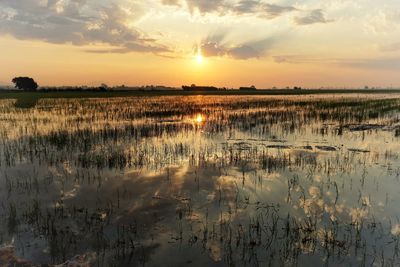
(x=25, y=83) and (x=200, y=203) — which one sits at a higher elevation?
(x=25, y=83)

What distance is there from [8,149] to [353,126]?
59.1ft

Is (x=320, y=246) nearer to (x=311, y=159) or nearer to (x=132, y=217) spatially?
(x=132, y=217)

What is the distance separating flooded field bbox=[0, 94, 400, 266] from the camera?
221 inches

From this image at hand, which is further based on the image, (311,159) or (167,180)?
(311,159)

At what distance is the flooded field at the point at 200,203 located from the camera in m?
5.60

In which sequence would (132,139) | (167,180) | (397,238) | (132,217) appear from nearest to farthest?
(397,238) < (132,217) < (167,180) < (132,139)

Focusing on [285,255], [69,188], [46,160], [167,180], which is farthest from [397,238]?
[46,160]

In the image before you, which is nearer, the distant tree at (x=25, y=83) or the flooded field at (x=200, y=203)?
the flooded field at (x=200, y=203)

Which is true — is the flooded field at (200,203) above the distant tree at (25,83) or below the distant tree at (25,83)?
below

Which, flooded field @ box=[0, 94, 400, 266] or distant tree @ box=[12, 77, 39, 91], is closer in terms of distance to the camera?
flooded field @ box=[0, 94, 400, 266]

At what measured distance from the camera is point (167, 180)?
9562 millimetres

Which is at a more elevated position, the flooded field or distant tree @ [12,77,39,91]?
distant tree @ [12,77,39,91]

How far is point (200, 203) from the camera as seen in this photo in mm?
7836

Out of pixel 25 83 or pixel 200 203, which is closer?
pixel 200 203
